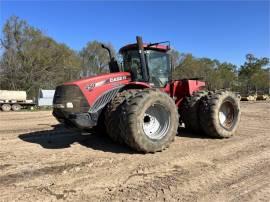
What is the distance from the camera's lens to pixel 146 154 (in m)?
6.33

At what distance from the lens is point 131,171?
516cm

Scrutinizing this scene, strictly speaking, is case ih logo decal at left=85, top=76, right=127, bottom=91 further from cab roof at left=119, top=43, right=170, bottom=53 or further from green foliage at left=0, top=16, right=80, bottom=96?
green foliage at left=0, top=16, right=80, bottom=96

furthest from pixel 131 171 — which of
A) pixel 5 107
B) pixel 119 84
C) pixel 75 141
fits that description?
pixel 5 107

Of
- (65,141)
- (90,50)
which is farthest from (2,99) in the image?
(65,141)

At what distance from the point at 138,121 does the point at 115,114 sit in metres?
0.50

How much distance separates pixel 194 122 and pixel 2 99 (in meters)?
28.2

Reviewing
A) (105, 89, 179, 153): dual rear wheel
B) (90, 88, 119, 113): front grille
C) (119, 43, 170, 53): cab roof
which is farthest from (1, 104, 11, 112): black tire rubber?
(105, 89, 179, 153): dual rear wheel

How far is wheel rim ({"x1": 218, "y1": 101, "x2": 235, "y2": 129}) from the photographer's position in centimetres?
858

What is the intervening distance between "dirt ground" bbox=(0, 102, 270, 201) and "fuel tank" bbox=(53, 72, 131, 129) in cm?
67

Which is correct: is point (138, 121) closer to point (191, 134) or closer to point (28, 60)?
point (191, 134)

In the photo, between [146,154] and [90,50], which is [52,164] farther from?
[90,50]

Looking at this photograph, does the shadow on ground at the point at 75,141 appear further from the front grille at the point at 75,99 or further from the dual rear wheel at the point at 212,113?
the dual rear wheel at the point at 212,113

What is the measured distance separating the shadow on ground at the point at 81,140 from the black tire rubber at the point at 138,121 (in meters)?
0.41

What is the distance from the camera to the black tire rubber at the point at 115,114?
6.33m
